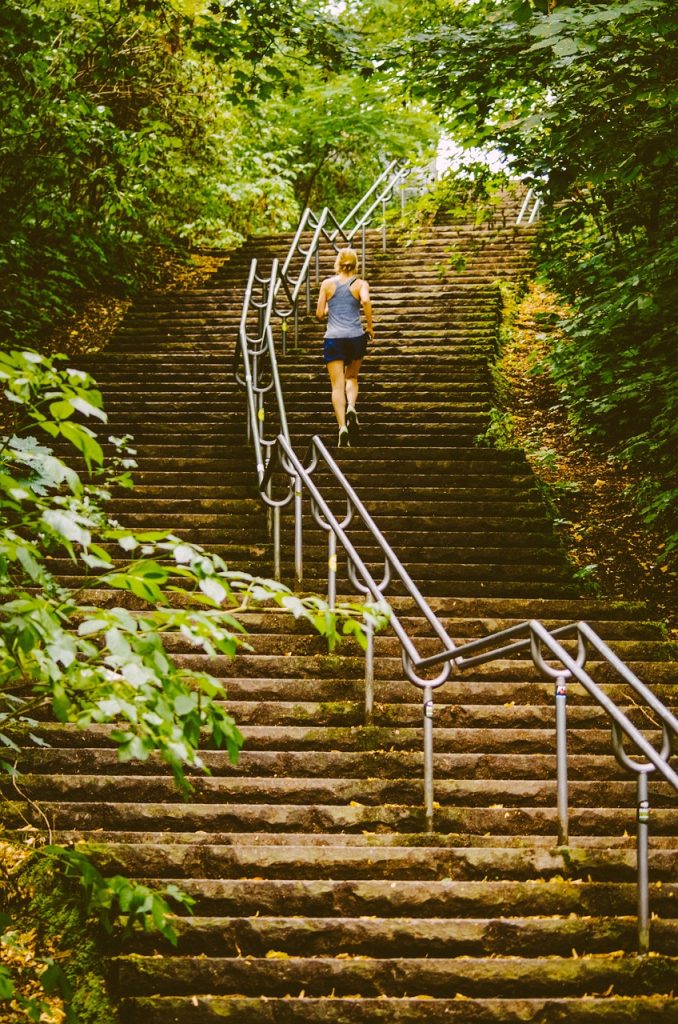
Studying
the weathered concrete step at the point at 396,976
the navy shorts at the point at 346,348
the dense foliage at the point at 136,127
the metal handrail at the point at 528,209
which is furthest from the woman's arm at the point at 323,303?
the metal handrail at the point at 528,209

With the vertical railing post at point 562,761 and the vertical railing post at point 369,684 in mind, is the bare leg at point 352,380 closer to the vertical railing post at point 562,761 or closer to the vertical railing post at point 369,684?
the vertical railing post at point 369,684

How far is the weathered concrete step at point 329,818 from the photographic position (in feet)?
13.7

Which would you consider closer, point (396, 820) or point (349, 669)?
point (396, 820)


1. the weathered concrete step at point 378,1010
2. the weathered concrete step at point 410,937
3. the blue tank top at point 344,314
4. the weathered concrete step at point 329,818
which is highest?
the blue tank top at point 344,314

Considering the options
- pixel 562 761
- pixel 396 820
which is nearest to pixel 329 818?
pixel 396 820

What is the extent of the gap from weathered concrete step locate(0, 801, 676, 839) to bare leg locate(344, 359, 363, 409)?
435 centimetres

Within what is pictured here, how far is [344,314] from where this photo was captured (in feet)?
25.9

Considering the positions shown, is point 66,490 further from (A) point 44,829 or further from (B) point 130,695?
(B) point 130,695

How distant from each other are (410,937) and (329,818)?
2.40 feet

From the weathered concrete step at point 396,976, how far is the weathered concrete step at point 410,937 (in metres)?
0.11

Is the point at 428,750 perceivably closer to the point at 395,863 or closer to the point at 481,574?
the point at 395,863

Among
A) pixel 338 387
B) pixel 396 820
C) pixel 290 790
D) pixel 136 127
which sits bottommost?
pixel 396 820

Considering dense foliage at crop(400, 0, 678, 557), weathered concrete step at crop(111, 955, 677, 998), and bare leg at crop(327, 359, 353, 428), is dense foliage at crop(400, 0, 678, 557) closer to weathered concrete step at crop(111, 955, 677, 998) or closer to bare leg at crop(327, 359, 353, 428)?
bare leg at crop(327, 359, 353, 428)

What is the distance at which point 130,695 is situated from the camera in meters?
2.36
